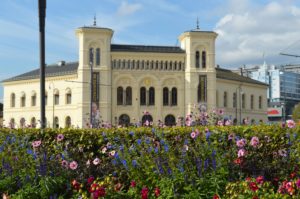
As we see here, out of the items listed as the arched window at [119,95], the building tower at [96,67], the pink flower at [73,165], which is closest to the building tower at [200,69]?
the arched window at [119,95]

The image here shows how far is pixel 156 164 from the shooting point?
6.62 m

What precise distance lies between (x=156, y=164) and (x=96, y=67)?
5460cm

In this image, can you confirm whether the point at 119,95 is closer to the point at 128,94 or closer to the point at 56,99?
the point at 128,94

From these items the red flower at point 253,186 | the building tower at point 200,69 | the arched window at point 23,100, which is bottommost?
the red flower at point 253,186

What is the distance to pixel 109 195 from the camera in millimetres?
6547

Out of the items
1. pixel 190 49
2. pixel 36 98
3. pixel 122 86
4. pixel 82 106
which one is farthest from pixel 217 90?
pixel 36 98

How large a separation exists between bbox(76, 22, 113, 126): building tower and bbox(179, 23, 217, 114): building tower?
1073cm

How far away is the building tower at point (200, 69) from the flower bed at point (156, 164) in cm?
5402

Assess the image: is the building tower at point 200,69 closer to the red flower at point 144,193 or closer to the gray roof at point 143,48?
the gray roof at point 143,48

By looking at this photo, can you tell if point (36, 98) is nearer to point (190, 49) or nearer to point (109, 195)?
point (190, 49)

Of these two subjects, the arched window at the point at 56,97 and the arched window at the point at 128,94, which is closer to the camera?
the arched window at the point at 128,94

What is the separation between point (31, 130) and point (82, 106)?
51677 mm

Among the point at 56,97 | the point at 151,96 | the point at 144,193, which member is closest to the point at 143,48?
the point at 151,96

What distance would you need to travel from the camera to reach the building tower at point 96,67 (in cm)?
6003
